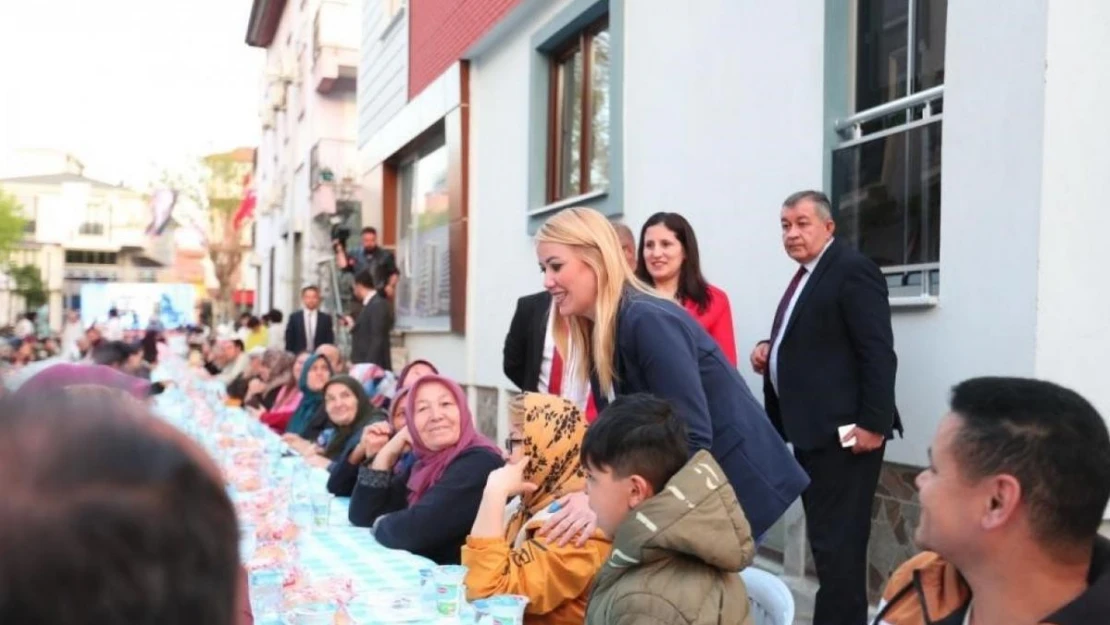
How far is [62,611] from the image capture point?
0.59m

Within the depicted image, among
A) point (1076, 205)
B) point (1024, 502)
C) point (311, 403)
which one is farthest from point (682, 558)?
point (311, 403)

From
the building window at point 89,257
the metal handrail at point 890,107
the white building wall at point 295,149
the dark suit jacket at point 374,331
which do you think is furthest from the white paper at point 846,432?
the building window at point 89,257

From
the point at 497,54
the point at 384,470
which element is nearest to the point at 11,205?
the point at 497,54

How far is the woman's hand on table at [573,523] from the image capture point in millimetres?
2580

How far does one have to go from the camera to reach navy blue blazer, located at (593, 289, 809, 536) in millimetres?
2746

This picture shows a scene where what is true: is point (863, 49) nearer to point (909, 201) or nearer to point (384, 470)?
point (909, 201)

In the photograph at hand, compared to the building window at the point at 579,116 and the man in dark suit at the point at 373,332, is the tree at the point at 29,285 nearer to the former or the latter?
the man in dark suit at the point at 373,332

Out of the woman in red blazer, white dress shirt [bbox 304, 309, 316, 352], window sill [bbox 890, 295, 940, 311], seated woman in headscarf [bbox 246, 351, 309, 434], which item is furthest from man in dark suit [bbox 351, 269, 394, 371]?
window sill [bbox 890, 295, 940, 311]

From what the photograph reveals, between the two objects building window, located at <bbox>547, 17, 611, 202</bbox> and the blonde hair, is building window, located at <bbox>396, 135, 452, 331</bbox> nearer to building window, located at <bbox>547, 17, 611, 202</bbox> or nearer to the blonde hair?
building window, located at <bbox>547, 17, 611, 202</bbox>

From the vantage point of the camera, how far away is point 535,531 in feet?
9.01

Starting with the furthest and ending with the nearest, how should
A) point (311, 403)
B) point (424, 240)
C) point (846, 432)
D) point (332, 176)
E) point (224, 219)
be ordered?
point (224, 219) < point (332, 176) < point (424, 240) < point (311, 403) < point (846, 432)

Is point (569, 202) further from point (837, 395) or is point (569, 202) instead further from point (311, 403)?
point (837, 395)

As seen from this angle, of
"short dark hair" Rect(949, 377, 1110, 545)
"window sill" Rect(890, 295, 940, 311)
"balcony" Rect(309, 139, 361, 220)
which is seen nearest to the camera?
"short dark hair" Rect(949, 377, 1110, 545)

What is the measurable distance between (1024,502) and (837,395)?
2.09 metres
